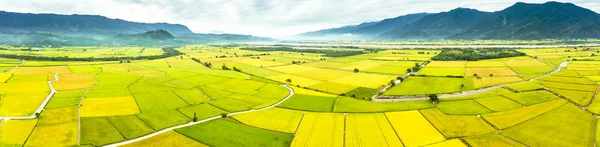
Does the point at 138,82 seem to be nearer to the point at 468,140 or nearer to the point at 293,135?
the point at 293,135

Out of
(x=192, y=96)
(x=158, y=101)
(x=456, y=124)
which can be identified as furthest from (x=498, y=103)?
(x=158, y=101)

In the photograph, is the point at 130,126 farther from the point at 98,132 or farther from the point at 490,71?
the point at 490,71

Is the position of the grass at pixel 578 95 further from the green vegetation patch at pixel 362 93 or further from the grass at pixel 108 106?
the grass at pixel 108 106

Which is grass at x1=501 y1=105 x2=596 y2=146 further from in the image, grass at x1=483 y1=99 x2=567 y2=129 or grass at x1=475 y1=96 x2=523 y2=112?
grass at x1=475 y1=96 x2=523 y2=112

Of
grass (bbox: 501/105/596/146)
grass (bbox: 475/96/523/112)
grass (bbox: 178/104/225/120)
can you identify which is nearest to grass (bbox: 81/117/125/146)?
grass (bbox: 178/104/225/120)

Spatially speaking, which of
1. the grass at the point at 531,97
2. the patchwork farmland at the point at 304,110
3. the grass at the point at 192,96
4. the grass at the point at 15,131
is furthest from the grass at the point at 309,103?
the grass at the point at 15,131

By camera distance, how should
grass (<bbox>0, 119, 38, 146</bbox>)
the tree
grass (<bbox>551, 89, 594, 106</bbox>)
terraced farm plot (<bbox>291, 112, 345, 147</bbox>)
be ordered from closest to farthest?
grass (<bbox>0, 119, 38, 146</bbox>) < terraced farm plot (<bbox>291, 112, 345, 147</bbox>) < grass (<bbox>551, 89, 594, 106</bbox>) < the tree

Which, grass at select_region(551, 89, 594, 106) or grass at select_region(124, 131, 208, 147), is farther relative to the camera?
grass at select_region(551, 89, 594, 106)

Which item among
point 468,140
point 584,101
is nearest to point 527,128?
point 468,140

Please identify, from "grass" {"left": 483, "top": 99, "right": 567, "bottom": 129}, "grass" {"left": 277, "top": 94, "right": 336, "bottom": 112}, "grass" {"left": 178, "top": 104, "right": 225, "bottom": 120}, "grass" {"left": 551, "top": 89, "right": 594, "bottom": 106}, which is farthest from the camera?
"grass" {"left": 277, "top": 94, "right": 336, "bottom": 112}
